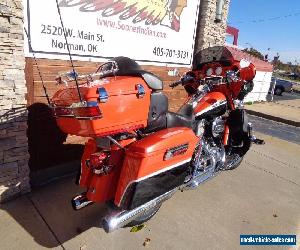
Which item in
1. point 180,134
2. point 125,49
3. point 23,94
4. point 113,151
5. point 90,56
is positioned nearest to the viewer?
point 113,151

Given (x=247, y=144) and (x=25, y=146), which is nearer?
(x=25, y=146)

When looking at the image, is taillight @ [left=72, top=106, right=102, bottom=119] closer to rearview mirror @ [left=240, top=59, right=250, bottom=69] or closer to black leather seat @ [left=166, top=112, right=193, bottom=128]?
black leather seat @ [left=166, top=112, right=193, bottom=128]

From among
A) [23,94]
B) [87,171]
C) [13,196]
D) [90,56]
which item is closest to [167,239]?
[87,171]

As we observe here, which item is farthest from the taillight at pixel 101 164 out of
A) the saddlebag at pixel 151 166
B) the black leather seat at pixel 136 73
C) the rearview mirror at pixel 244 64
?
the rearview mirror at pixel 244 64

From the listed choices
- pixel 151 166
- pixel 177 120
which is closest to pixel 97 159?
pixel 151 166

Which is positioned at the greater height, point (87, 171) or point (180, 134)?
point (180, 134)

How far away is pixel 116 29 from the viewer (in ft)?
14.1

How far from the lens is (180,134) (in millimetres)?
2814

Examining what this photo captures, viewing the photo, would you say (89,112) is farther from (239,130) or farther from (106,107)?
(239,130)

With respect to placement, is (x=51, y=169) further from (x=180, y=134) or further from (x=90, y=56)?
(x=180, y=134)

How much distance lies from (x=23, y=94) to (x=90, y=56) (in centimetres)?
112

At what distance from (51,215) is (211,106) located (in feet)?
7.43

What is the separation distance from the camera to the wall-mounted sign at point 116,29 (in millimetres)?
3605

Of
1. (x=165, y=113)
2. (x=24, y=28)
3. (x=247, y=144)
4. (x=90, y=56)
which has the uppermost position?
(x=24, y=28)
